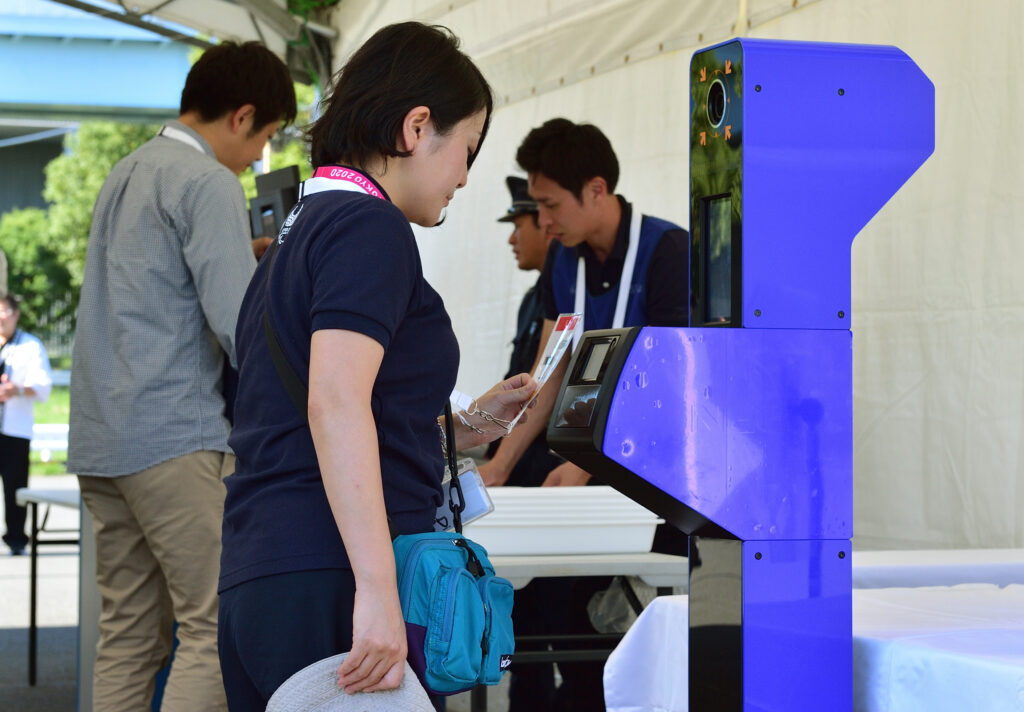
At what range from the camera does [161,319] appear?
7.27 ft

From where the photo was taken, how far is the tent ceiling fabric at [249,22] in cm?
591

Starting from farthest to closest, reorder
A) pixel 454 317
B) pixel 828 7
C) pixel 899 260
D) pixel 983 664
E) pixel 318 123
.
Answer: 1. pixel 454 317
2. pixel 828 7
3. pixel 899 260
4. pixel 318 123
5. pixel 983 664

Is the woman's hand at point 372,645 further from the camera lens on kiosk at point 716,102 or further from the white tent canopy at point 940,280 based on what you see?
the white tent canopy at point 940,280

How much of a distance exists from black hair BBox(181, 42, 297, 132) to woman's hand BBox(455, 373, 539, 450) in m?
1.07

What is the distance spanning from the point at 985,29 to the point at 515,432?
127 cm

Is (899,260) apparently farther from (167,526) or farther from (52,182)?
(52,182)

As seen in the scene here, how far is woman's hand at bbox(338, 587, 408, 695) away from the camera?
43.5 inches

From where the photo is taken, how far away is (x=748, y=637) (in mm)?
1056

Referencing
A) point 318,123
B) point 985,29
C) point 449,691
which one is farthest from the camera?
point 985,29

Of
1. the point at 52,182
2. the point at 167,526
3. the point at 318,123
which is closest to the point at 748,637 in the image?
the point at 318,123

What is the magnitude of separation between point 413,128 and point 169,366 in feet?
3.71

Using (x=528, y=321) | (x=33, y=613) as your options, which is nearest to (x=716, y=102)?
(x=528, y=321)

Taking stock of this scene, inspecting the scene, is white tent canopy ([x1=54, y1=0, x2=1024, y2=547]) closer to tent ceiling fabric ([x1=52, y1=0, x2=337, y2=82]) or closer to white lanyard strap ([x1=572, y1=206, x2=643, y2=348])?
white lanyard strap ([x1=572, y1=206, x2=643, y2=348])

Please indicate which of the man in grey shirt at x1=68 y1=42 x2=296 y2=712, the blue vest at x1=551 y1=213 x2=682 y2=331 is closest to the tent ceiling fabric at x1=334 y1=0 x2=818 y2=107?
the blue vest at x1=551 y1=213 x2=682 y2=331
